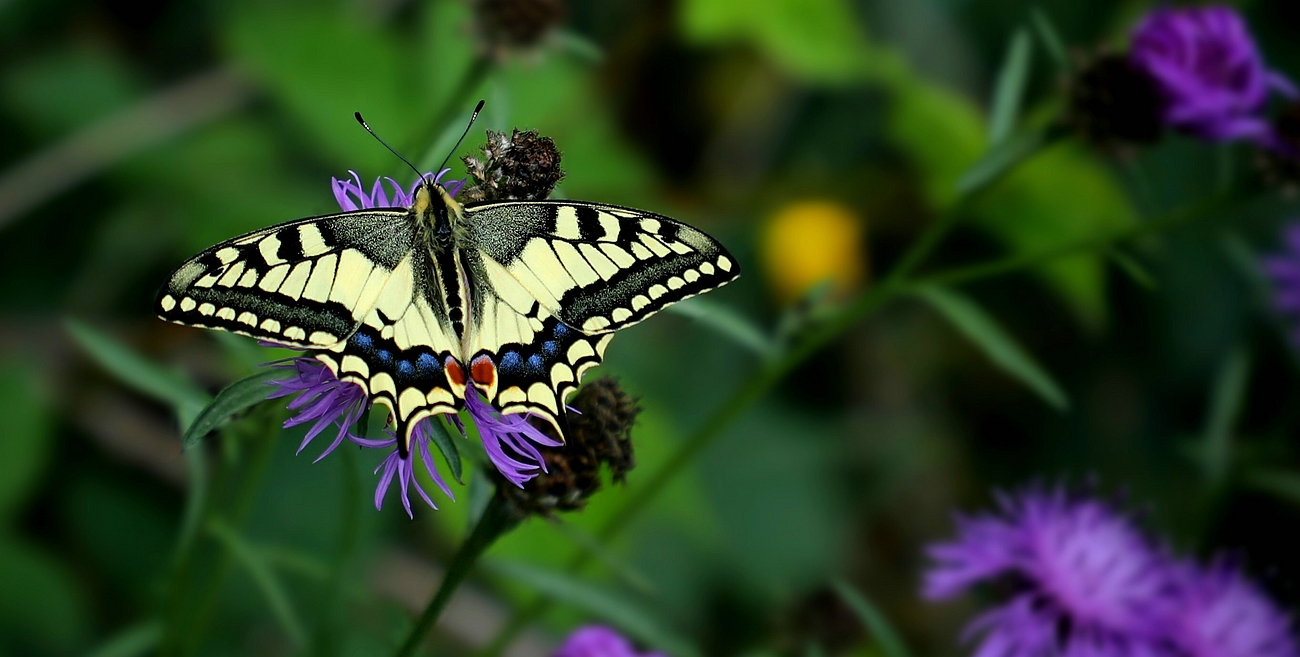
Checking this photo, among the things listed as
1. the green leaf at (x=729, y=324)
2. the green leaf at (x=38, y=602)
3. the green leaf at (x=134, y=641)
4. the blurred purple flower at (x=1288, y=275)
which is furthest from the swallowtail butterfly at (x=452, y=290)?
the blurred purple flower at (x=1288, y=275)

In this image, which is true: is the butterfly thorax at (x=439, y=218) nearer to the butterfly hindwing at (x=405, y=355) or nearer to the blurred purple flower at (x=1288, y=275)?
the butterfly hindwing at (x=405, y=355)

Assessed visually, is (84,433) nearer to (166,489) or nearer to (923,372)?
(166,489)

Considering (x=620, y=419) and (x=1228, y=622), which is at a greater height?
(x=1228, y=622)

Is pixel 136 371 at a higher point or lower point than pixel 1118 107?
lower

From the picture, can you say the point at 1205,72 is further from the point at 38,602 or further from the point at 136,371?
the point at 38,602

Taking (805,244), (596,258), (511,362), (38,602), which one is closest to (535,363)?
(511,362)

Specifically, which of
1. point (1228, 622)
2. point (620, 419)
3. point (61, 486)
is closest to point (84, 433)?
point (61, 486)
